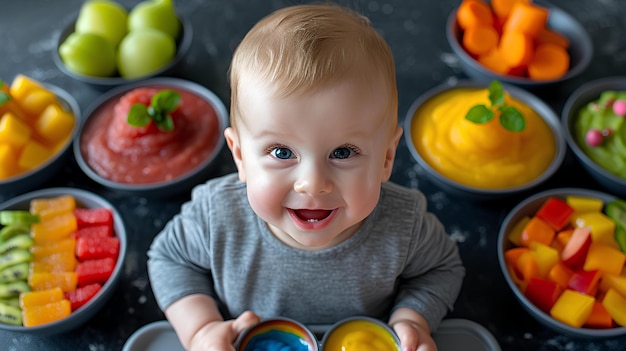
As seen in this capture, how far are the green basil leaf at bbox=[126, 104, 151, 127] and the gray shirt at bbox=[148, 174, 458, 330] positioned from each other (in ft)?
1.44

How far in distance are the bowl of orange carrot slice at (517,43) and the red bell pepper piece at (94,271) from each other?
1103 millimetres

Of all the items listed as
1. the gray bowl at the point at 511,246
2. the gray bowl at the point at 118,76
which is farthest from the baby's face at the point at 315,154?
the gray bowl at the point at 118,76

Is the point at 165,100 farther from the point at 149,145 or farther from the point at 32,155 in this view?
the point at 32,155

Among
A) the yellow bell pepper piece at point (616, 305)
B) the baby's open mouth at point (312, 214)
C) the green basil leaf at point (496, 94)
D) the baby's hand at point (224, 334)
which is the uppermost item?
the baby's open mouth at point (312, 214)

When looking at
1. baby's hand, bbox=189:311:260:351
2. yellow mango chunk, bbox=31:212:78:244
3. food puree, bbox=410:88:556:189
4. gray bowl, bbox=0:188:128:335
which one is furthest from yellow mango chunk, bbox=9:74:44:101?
food puree, bbox=410:88:556:189

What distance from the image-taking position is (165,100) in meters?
1.54

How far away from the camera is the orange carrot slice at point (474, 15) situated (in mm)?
1773

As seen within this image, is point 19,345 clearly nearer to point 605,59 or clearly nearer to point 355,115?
point 355,115

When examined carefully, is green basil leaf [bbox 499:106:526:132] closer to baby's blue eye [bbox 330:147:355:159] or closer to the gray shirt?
the gray shirt

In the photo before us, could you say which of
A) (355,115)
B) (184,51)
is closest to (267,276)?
(355,115)

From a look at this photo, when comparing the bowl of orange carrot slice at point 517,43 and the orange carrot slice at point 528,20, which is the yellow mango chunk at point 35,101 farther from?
the orange carrot slice at point 528,20

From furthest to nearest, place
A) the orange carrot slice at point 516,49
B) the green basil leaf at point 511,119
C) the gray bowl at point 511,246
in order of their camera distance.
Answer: the orange carrot slice at point 516,49, the green basil leaf at point 511,119, the gray bowl at point 511,246

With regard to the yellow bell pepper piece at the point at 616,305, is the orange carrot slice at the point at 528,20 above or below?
above

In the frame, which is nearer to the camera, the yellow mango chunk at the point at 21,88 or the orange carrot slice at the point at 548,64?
the yellow mango chunk at the point at 21,88
